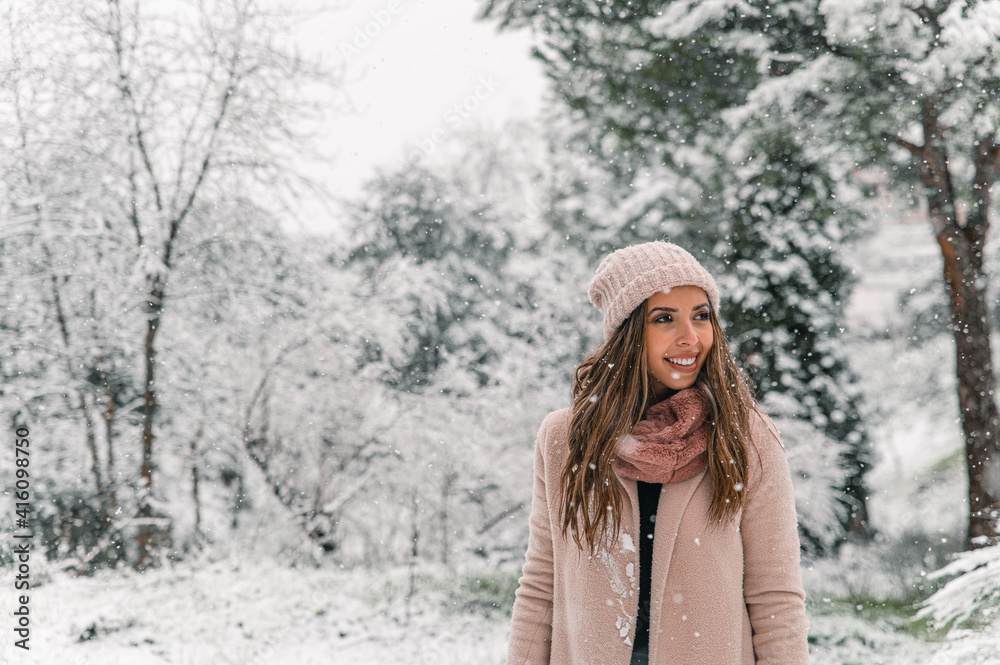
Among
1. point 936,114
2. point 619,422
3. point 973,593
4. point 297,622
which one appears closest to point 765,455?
point 619,422

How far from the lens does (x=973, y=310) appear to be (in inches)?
148

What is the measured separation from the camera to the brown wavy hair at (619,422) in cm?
118

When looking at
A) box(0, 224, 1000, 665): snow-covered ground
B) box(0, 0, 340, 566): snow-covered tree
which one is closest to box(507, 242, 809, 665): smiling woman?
box(0, 224, 1000, 665): snow-covered ground

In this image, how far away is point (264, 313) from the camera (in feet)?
15.6

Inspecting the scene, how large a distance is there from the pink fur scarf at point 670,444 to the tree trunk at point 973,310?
12.2 ft

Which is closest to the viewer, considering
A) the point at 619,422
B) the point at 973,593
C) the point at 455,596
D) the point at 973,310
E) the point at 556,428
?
the point at 619,422

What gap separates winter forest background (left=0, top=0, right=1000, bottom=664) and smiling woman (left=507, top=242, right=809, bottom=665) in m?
2.76

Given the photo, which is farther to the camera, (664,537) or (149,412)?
(149,412)

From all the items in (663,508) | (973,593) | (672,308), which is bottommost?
(973,593)

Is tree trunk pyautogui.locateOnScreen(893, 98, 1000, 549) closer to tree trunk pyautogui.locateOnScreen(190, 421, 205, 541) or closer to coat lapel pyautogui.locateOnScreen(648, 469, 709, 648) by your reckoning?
coat lapel pyautogui.locateOnScreen(648, 469, 709, 648)

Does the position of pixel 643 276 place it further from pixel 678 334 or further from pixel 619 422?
pixel 619 422

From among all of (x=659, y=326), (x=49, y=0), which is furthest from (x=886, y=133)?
(x=49, y=0)

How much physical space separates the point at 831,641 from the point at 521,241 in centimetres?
393

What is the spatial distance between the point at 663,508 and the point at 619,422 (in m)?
0.19
